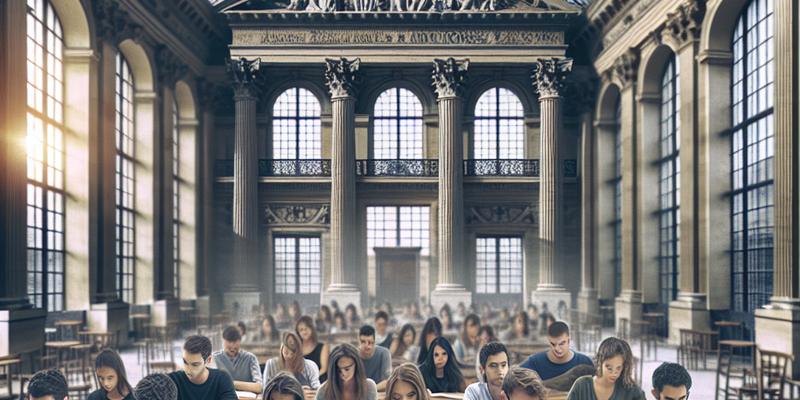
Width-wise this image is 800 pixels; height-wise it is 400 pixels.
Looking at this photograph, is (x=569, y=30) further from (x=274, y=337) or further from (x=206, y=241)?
(x=274, y=337)

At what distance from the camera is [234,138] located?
36375 mm

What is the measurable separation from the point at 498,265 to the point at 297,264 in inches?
319

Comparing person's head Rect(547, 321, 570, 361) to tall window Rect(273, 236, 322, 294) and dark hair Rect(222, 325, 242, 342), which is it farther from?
tall window Rect(273, 236, 322, 294)

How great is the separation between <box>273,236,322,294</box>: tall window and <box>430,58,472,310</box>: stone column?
5324 millimetres

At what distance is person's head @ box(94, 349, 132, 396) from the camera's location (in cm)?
770

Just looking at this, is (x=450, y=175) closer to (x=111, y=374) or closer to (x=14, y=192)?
(x=14, y=192)

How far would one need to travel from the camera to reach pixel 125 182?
2916cm

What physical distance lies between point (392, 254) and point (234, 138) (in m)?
7.82

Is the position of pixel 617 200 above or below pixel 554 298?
above

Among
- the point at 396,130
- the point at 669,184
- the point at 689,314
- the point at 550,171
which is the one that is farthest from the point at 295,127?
the point at 689,314

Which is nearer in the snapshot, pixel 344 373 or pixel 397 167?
pixel 344 373

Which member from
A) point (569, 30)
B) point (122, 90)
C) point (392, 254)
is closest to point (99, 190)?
point (122, 90)

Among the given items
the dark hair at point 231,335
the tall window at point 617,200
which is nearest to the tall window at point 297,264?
the tall window at point 617,200

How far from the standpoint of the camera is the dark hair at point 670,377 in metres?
6.44
